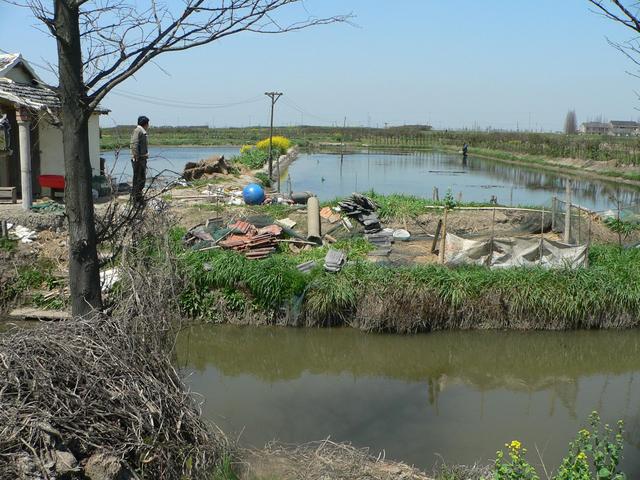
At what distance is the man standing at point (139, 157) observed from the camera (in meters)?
5.51

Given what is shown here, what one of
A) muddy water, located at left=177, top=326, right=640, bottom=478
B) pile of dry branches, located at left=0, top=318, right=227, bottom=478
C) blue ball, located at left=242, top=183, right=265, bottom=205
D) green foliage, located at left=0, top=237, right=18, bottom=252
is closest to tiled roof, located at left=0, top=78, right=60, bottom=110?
green foliage, located at left=0, top=237, right=18, bottom=252

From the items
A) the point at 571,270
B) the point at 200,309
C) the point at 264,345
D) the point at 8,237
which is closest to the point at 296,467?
the point at 264,345

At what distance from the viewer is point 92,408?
3.95 m

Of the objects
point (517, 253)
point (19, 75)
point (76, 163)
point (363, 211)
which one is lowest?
point (517, 253)

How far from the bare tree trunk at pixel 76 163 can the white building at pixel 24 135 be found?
949 cm

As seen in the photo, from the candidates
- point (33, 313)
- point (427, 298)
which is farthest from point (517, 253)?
point (33, 313)

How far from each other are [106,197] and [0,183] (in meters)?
2.57

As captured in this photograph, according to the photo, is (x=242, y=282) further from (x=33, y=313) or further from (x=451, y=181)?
(x=451, y=181)

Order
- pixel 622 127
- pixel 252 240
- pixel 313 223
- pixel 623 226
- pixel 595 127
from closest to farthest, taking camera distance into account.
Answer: pixel 252 240, pixel 313 223, pixel 623 226, pixel 622 127, pixel 595 127

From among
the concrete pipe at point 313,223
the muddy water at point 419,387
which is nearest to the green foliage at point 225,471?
the muddy water at point 419,387

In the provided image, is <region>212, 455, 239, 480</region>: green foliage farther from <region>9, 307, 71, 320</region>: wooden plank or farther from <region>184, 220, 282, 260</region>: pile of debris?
<region>184, 220, 282, 260</region>: pile of debris

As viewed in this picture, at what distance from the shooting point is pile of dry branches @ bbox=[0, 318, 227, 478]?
3.65 meters

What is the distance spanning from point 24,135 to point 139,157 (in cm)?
803

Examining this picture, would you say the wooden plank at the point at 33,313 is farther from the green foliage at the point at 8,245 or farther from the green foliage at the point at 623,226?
the green foliage at the point at 623,226
